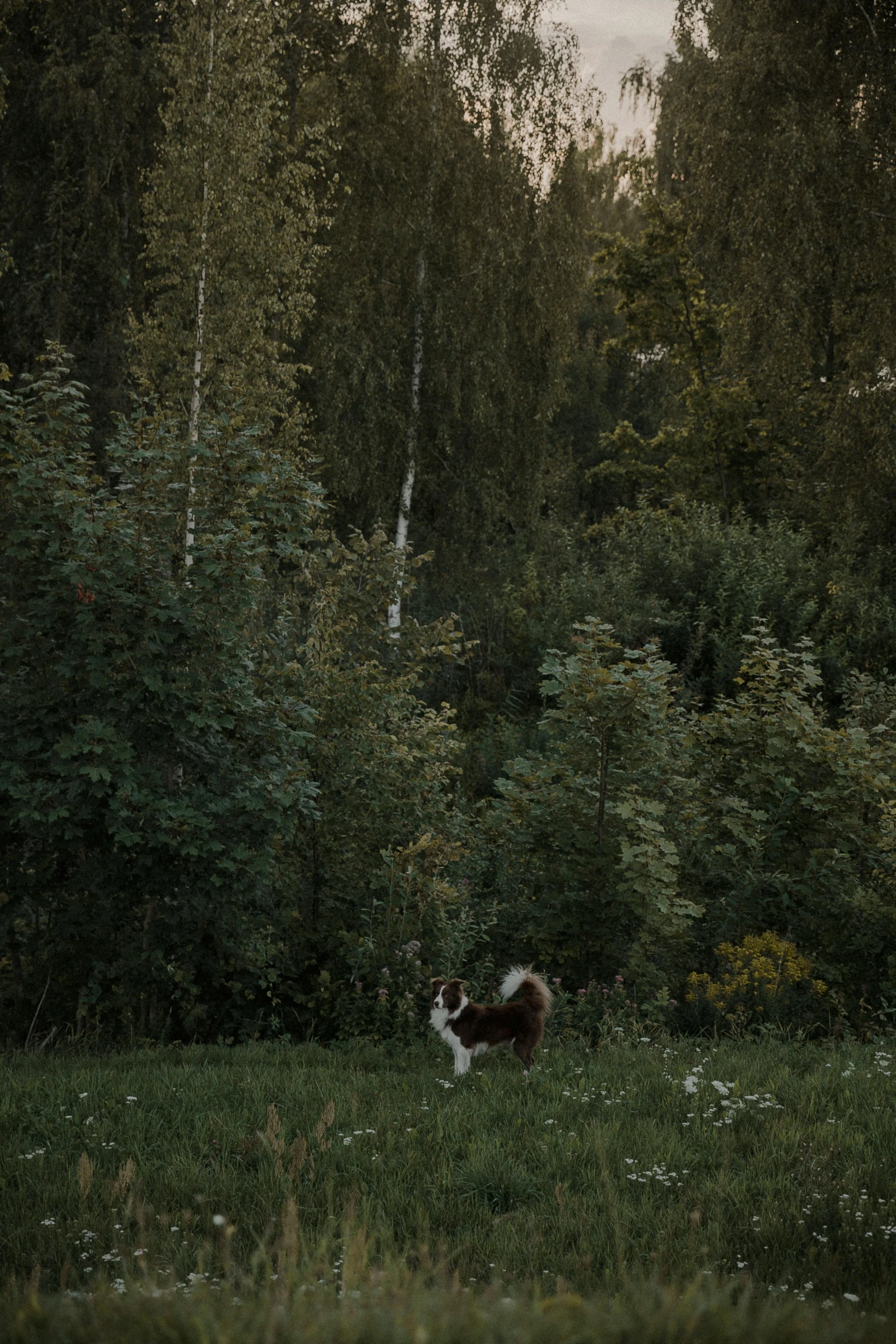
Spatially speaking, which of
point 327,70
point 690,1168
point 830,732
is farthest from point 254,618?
point 327,70

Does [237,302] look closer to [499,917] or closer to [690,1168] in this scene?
[499,917]

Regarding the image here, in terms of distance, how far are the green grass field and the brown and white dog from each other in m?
0.17

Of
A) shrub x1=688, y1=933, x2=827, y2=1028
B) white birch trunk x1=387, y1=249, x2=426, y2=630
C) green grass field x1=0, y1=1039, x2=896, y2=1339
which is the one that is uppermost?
white birch trunk x1=387, y1=249, x2=426, y2=630

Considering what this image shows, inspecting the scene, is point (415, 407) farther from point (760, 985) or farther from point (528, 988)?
point (528, 988)

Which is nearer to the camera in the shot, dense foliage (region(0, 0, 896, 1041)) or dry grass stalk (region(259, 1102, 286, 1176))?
Answer: dry grass stalk (region(259, 1102, 286, 1176))

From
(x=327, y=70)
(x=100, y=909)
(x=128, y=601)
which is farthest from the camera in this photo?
(x=327, y=70)

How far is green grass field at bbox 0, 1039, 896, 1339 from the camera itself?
358 centimetres

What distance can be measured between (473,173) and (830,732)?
14584mm

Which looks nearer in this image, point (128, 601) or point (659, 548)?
point (128, 601)

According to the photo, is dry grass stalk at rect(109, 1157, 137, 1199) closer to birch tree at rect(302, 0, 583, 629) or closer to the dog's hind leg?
the dog's hind leg

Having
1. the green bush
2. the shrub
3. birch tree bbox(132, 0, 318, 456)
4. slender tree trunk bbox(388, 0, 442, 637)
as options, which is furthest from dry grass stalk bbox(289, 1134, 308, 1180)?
slender tree trunk bbox(388, 0, 442, 637)

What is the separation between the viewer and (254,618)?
8875mm

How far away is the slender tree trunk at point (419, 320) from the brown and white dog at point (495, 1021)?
1374cm

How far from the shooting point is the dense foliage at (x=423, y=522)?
286 inches
